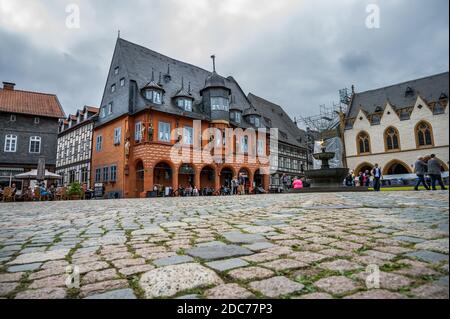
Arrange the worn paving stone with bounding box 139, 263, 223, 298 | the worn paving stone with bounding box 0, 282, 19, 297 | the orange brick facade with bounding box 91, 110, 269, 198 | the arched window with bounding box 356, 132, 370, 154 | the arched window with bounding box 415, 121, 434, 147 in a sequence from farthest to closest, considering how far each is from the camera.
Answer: the arched window with bounding box 356, 132, 370, 154 → the arched window with bounding box 415, 121, 434, 147 → the orange brick facade with bounding box 91, 110, 269, 198 → the worn paving stone with bounding box 0, 282, 19, 297 → the worn paving stone with bounding box 139, 263, 223, 298

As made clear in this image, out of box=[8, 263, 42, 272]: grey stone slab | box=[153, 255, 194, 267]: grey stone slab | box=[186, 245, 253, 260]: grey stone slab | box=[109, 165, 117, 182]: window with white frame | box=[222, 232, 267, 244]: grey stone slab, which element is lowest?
box=[8, 263, 42, 272]: grey stone slab

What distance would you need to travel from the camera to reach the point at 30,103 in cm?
3039

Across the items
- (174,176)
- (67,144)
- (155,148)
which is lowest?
(174,176)

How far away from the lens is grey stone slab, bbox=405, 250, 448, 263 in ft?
6.19

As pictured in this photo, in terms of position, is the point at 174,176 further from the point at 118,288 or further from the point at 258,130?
the point at 118,288

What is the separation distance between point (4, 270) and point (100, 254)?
2.25ft

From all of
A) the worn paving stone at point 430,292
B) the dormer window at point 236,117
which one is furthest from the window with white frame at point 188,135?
the worn paving stone at point 430,292

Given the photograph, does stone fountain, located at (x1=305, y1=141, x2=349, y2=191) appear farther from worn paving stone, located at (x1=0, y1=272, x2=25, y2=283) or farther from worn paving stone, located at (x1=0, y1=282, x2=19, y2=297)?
worn paving stone, located at (x1=0, y1=282, x2=19, y2=297)

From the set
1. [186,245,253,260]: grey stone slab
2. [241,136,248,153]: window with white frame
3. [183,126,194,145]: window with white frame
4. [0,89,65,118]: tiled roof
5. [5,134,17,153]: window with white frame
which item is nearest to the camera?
[186,245,253,260]: grey stone slab

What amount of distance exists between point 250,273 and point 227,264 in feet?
0.90

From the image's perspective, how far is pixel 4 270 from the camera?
7.45 feet

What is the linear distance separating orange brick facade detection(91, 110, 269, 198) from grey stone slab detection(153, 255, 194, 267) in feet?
70.7

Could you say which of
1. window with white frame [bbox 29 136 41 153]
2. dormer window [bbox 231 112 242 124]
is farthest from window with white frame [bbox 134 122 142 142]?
window with white frame [bbox 29 136 41 153]

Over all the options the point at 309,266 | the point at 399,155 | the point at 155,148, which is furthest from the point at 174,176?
the point at 399,155
